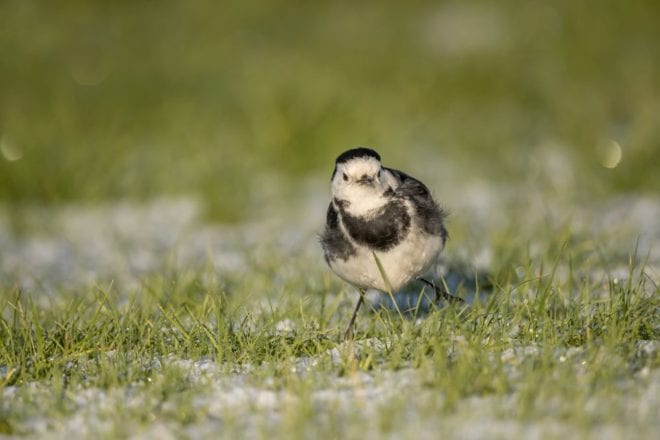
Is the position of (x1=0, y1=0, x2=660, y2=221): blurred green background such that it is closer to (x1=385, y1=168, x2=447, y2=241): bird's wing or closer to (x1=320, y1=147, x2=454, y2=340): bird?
(x1=385, y1=168, x2=447, y2=241): bird's wing

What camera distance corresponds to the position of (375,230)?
353 cm

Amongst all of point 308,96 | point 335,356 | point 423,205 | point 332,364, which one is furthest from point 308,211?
point 332,364

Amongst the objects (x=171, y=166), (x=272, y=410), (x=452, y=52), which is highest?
(x=452, y=52)

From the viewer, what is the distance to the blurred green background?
23.1ft

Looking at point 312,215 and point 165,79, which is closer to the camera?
point 312,215

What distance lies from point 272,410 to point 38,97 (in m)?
6.82

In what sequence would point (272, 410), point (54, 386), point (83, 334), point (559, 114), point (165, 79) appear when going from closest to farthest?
point (272, 410), point (54, 386), point (83, 334), point (559, 114), point (165, 79)

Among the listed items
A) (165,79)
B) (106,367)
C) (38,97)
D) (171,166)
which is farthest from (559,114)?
(106,367)

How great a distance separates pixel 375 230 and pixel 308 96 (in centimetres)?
446

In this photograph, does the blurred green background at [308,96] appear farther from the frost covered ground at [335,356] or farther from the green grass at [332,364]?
the green grass at [332,364]

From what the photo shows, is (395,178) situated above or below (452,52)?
below

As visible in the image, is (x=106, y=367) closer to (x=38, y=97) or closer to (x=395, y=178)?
(x=395, y=178)

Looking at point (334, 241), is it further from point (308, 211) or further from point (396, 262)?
point (308, 211)

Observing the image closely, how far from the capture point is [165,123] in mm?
8305
